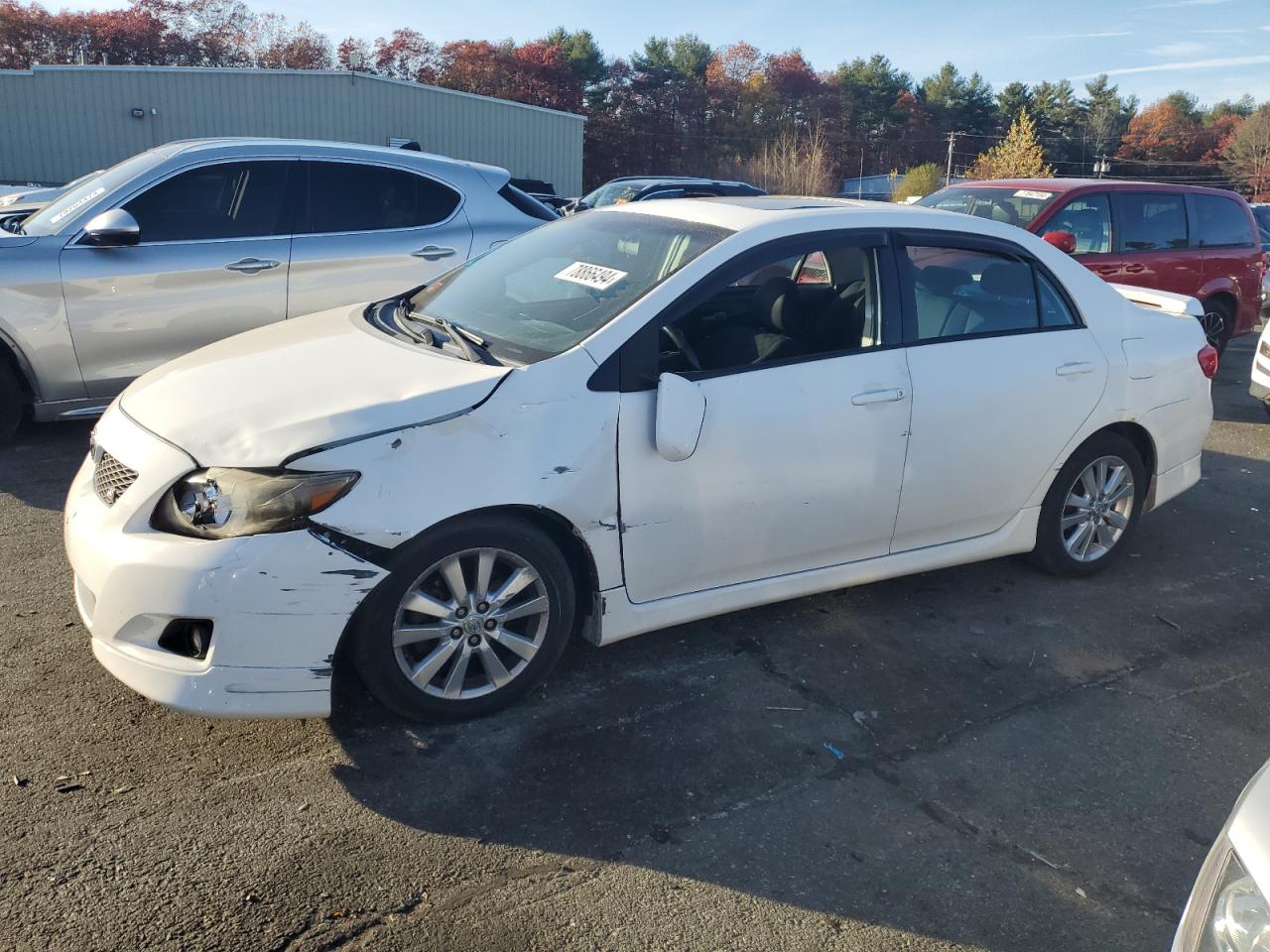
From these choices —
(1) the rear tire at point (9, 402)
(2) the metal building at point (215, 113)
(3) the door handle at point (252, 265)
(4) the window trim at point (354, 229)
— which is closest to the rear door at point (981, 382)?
(4) the window trim at point (354, 229)

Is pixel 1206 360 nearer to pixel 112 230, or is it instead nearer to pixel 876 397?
pixel 876 397

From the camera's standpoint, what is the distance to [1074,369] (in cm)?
462

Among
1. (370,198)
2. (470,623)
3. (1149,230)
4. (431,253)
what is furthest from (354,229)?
(1149,230)

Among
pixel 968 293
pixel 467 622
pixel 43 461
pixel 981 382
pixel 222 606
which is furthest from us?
pixel 43 461

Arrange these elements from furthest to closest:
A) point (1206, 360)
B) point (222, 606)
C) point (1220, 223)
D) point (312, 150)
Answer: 1. point (1220, 223)
2. point (312, 150)
3. point (1206, 360)
4. point (222, 606)

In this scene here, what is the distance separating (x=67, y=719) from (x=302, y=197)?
413 centimetres

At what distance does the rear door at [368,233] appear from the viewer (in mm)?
6633

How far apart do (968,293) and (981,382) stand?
16.8 inches

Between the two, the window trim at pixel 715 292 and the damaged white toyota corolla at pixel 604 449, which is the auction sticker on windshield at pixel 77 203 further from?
the window trim at pixel 715 292

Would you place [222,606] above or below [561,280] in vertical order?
below

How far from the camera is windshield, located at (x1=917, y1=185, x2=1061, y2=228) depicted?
9.11 meters

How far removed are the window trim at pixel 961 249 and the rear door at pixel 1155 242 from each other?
16.9 feet

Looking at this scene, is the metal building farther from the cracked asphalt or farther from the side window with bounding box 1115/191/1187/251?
the cracked asphalt

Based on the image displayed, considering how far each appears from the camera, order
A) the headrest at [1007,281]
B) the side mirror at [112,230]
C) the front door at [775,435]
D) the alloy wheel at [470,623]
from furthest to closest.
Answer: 1. the side mirror at [112,230]
2. the headrest at [1007,281]
3. the front door at [775,435]
4. the alloy wheel at [470,623]
